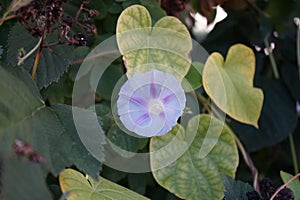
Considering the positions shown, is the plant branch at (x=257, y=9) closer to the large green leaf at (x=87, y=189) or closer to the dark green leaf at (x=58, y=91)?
the dark green leaf at (x=58, y=91)

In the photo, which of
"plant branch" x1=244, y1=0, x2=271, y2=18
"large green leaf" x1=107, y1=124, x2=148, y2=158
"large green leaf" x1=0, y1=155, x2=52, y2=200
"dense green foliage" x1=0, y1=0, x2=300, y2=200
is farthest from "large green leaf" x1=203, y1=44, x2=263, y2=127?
"large green leaf" x1=0, y1=155, x2=52, y2=200

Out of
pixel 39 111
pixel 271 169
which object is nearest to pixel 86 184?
pixel 39 111

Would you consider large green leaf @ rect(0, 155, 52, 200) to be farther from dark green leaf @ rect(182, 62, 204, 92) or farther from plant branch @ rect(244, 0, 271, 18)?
plant branch @ rect(244, 0, 271, 18)

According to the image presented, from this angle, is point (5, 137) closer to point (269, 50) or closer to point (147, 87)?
point (147, 87)

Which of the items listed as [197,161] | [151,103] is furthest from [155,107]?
[197,161]

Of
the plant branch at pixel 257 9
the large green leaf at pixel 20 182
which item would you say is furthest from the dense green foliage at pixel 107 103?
the plant branch at pixel 257 9
